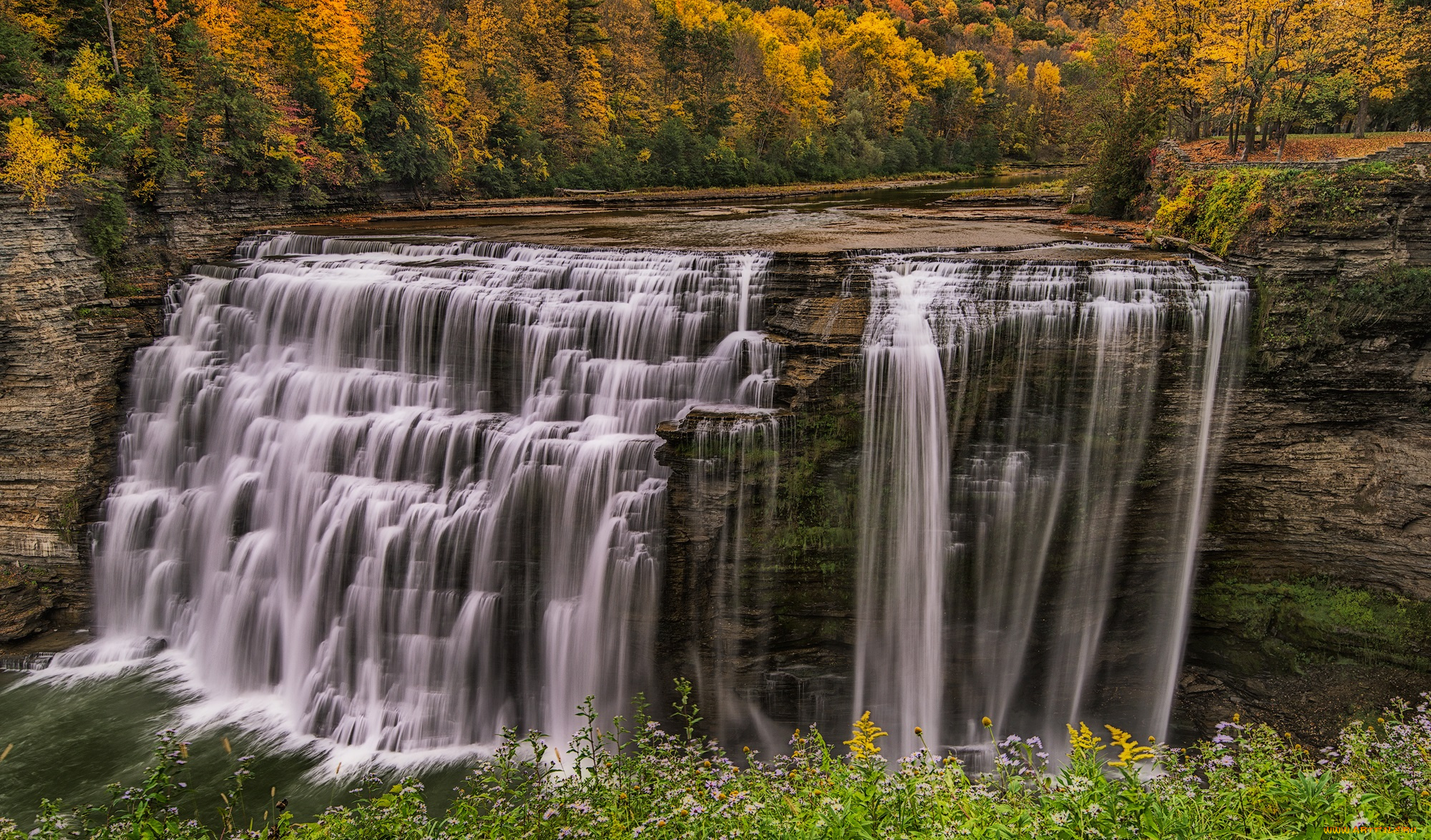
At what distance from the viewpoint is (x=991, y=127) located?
7388 centimetres

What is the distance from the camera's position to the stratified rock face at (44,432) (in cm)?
1680

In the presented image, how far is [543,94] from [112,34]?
77.6ft

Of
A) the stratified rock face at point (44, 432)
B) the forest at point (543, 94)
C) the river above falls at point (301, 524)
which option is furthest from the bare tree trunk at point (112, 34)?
the river above falls at point (301, 524)

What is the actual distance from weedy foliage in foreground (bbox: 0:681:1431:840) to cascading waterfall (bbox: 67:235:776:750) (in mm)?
6621

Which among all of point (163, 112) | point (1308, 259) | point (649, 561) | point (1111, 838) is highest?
point (163, 112)

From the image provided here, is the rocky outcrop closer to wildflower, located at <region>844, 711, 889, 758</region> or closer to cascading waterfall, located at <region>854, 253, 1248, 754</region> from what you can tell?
cascading waterfall, located at <region>854, 253, 1248, 754</region>

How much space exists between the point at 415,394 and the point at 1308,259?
17795mm

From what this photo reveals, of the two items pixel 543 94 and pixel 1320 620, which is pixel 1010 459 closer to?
pixel 1320 620

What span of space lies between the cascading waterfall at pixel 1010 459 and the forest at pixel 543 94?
11.9m

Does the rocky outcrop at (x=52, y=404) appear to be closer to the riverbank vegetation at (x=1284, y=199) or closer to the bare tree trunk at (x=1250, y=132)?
the riverbank vegetation at (x=1284, y=199)

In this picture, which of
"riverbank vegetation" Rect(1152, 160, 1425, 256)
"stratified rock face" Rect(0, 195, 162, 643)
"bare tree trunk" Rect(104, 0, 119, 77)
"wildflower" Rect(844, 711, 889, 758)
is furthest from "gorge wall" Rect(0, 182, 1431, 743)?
"bare tree trunk" Rect(104, 0, 119, 77)

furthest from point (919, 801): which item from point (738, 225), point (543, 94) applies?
point (543, 94)

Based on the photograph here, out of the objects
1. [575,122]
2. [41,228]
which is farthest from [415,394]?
[575,122]

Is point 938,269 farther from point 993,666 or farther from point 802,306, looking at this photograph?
point 993,666
